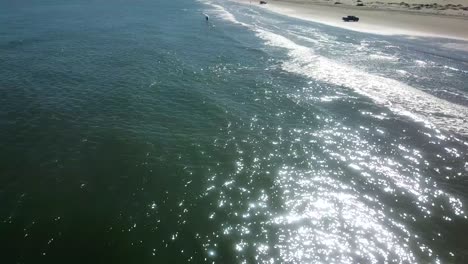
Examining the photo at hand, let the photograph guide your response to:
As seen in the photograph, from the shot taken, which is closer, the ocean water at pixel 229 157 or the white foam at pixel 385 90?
the ocean water at pixel 229 157

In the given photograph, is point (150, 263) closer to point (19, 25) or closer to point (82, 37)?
point (82, 37)

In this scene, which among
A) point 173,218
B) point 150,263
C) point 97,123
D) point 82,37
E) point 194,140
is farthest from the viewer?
point 82,37

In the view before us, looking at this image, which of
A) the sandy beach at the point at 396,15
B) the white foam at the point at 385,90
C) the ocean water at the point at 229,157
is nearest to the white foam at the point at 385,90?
the white foam at the point at 385,90

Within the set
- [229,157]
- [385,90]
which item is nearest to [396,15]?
[385,90]

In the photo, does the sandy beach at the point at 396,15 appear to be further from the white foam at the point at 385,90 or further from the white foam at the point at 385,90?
the white foam at the point at 385,90

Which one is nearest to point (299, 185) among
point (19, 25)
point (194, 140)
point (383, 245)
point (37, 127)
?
point (383, 245)

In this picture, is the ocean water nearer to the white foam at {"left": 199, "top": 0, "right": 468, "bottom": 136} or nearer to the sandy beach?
the white foam at {"left": 199, "top": 0, "right": 468, "bottom": 136}
